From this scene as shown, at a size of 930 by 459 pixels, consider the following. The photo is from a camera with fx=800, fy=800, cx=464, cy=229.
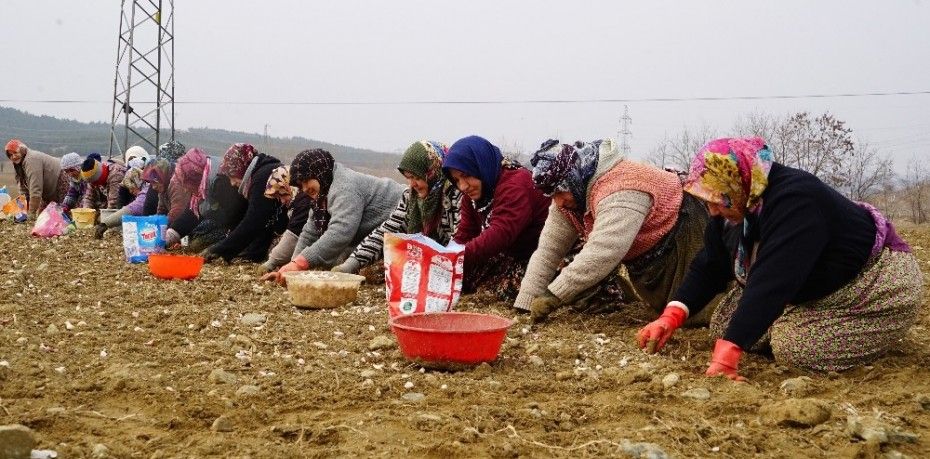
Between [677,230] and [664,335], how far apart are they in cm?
97

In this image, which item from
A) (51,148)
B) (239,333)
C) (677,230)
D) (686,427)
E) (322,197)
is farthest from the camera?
(51,148)

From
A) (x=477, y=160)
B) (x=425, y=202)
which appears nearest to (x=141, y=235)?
(x=425, y=202)

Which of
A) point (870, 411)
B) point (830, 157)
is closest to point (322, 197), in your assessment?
point (870, 411)

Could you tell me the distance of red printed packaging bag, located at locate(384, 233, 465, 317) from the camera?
4078 millimetres

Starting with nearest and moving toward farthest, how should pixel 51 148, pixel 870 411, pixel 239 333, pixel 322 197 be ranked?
pixel 870 411 < pixel 239 333 < pixel 322 197 < pixel 51 148

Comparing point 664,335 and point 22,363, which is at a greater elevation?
point 664,335

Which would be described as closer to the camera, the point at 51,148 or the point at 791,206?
the point at 791,206

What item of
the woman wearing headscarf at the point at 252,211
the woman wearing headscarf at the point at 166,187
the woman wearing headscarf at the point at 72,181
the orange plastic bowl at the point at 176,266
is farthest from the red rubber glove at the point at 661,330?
the woman wearing headscarf at the point at 72,181

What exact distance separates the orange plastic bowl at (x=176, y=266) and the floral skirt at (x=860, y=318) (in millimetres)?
4183

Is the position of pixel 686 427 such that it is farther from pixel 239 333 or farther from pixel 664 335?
pixel 239 333

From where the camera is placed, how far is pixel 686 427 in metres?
2.33

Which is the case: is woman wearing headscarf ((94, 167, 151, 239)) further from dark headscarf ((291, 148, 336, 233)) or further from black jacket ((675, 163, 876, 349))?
black jacket ((675, 163, 876, 349))

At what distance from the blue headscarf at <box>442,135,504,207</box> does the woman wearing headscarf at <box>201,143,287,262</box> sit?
8.93 feet

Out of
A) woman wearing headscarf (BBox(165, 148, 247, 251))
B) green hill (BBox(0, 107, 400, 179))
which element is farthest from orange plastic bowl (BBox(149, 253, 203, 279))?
green hill (BBox(0, 107, 400, 179))
